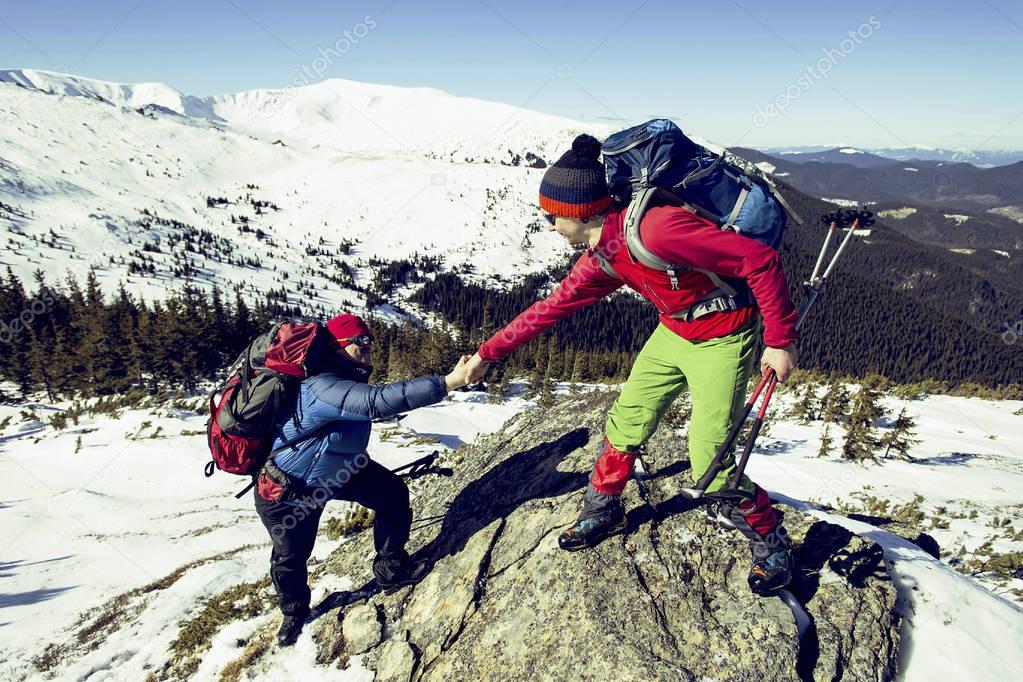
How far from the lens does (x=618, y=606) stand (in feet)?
14.5

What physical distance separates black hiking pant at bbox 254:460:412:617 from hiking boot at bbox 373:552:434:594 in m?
0.07

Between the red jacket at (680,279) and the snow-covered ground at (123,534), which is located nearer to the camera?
the red jacket at (680,279)

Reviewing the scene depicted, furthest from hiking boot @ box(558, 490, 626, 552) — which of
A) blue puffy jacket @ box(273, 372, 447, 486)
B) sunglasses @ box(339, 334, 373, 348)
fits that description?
sunglasses @ box(339, 334, 373, 348)

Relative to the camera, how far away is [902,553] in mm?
5254

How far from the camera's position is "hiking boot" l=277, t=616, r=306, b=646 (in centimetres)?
532

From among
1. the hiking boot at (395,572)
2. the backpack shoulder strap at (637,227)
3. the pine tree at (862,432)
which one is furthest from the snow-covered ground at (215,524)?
the backpack shoulder strap at (637,227)

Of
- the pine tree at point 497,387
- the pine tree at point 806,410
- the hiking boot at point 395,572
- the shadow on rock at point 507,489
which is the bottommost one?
the pine tree at point 497,387

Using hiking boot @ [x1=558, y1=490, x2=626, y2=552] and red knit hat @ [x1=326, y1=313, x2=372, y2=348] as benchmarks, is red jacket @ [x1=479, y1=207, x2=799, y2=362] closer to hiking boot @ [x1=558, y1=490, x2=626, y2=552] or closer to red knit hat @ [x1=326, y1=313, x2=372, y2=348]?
red knit hat @ [x1=326, y1=313, x2=372, y2=348]

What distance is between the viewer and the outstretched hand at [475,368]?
4.29m

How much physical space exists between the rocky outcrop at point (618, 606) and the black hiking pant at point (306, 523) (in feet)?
1.59

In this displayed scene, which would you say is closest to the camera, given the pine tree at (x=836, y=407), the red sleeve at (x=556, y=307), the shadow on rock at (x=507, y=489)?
the red sleeve at (x=556, y=307)

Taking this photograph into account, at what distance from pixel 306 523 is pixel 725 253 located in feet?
14.8

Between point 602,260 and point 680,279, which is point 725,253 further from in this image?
point 602,260

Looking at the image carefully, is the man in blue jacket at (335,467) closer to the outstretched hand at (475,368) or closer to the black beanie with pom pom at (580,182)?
the outstretched hand at (475,368)
